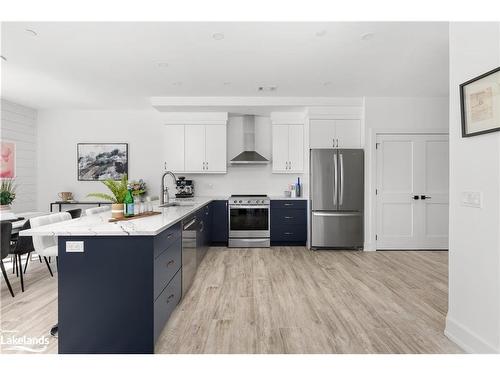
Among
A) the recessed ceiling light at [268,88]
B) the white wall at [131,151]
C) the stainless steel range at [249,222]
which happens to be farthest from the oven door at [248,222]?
the recessed ceiling light at [268,88]

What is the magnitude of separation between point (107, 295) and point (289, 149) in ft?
13.5

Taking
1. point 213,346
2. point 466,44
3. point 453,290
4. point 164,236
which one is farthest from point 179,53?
point 453,290

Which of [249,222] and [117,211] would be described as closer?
[117,211]

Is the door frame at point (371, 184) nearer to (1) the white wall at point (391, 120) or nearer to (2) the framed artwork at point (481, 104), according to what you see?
(1) the white wall at point (391, 120)

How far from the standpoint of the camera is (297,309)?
8.07ft

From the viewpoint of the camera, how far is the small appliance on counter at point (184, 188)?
16.9 feet

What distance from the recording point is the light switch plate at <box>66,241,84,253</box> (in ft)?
5.65

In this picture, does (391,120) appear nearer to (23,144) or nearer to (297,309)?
(297,309)

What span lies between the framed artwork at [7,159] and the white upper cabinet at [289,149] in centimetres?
487

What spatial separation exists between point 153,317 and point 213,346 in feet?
1.63

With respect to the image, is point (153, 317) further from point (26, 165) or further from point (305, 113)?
point (26, 165)

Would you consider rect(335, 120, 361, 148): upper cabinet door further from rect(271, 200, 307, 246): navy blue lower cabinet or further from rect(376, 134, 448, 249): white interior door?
rect(271, 200, 307, 246): navy blue lower cabinet

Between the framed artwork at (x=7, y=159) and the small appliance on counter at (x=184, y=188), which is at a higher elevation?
the framed artwork at (x=7, y=159)

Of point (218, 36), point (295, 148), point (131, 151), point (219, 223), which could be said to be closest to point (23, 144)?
point (131, 151)
